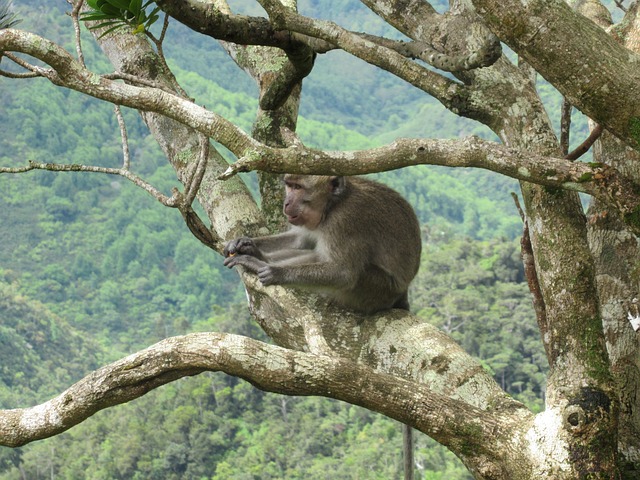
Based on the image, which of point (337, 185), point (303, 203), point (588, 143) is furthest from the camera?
point (337, 185)

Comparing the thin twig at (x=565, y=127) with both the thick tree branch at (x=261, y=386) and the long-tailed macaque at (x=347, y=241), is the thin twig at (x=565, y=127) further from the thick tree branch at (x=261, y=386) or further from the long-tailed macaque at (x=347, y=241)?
the long-tailed macaque at (x=347, y=241)

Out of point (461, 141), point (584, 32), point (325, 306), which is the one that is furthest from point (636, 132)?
point (325, 306)

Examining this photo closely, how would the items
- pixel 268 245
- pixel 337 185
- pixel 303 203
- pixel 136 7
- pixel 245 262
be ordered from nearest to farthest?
pixel 136 7, pixel 245 262, pixel 268 245, pixel 303 203, pixel 337 185

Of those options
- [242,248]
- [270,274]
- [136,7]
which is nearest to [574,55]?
[136,7]

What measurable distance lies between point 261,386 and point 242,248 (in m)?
1.81

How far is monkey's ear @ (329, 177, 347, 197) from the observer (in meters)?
5.42

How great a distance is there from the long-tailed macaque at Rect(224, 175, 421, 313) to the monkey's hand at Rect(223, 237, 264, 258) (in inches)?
9.8

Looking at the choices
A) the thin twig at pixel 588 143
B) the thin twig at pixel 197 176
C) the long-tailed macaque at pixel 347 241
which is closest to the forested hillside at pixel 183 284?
the long-tailed macaque at pixel 347 241

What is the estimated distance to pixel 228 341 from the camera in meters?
2.97

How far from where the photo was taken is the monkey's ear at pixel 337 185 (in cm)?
542

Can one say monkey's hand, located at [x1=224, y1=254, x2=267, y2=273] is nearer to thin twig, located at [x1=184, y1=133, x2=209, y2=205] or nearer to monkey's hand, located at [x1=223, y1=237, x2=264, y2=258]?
monkey's hand, located at [x1=223, y1=237, x2=264, y2=258]

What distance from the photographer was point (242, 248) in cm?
474

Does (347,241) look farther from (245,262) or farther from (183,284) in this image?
(183,284)

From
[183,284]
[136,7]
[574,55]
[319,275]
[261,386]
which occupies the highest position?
[183,284]
